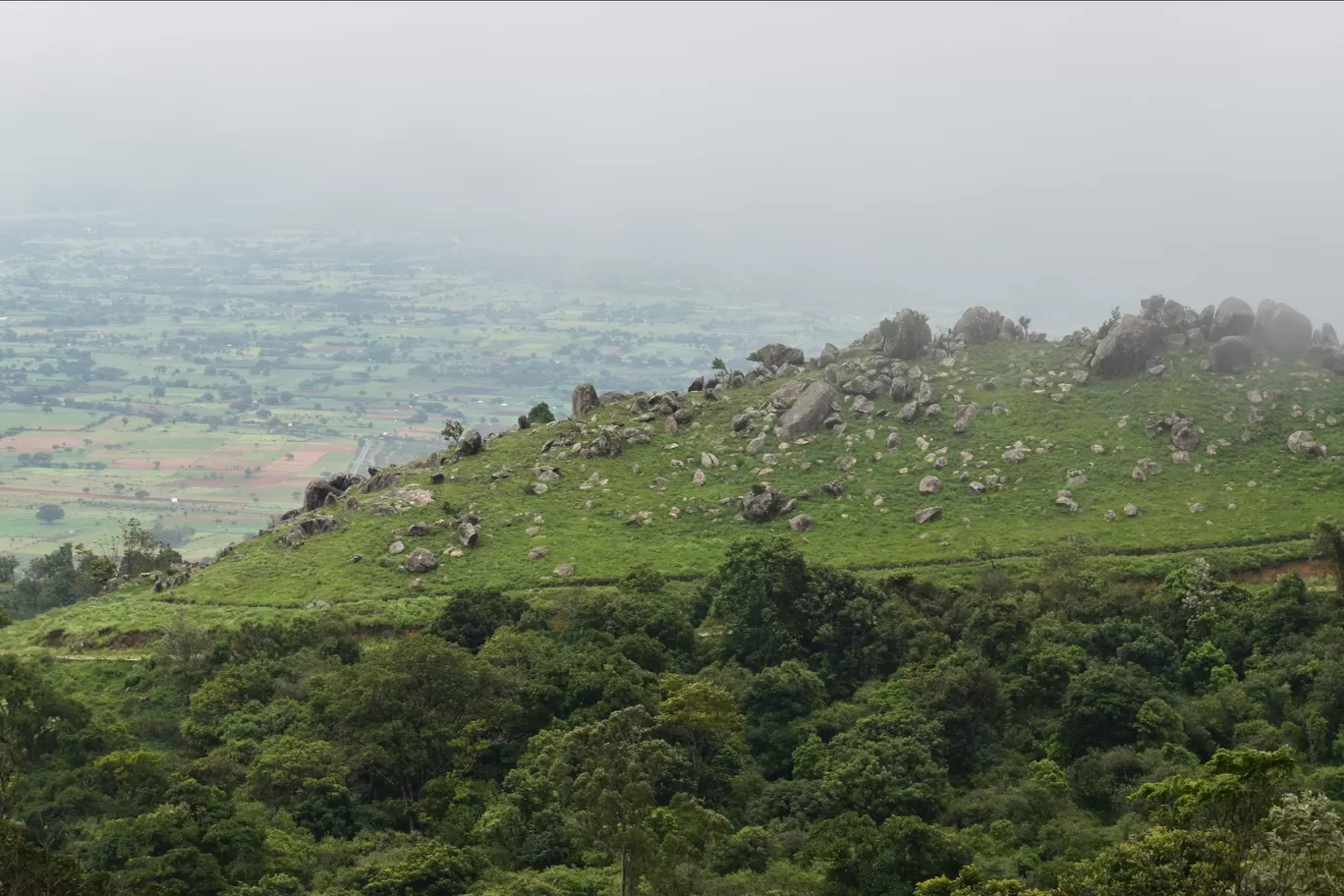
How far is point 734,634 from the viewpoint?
6341 cm

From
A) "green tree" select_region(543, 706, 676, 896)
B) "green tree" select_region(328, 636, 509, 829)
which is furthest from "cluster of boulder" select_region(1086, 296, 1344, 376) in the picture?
"green tree" select_region(543, 706, 676, 896)

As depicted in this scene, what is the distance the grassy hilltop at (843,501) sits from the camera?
7188cm

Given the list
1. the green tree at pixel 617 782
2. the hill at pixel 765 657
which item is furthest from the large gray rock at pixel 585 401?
the green tree at pixel 617 782

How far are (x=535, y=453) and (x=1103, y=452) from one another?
39.3 metres

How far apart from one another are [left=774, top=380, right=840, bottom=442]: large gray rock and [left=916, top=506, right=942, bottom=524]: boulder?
1266 cm

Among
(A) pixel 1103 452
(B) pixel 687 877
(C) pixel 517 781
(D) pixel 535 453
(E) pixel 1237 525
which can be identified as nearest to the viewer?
(B) pixel 687 877

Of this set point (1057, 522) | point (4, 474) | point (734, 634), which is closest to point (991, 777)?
point (734, 634)

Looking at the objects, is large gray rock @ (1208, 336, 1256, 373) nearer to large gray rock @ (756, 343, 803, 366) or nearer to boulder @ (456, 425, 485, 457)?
large gray rock @ (756, 343, 803, 366)

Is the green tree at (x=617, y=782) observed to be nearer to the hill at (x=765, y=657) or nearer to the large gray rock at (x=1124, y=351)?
the hill at (x=765, y=657)

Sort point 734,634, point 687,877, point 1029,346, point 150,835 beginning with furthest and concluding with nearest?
point 1029,346 → point 734,634 → point 150,835 → point 687,877

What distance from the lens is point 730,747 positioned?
173ft

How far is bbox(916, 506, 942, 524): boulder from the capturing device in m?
77.2

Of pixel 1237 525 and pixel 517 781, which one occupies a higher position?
pixel 1237 525

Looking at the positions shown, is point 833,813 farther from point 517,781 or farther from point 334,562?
point 334,562
